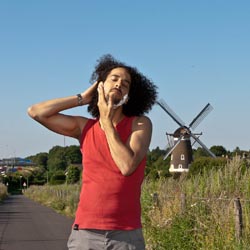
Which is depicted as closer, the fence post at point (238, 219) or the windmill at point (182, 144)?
the fence post at point (238, 219)

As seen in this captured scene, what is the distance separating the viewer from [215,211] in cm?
891

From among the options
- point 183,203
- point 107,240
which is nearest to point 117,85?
point 107,240

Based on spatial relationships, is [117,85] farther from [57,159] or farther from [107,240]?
[57,159]

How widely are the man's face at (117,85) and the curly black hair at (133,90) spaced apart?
5cm

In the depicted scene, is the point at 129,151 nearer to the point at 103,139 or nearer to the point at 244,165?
the point at 103,139

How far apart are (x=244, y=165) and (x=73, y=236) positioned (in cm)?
702

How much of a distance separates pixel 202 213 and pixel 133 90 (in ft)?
21.1

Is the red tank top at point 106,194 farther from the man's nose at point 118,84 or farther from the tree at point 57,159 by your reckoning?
the tree at point 57,159

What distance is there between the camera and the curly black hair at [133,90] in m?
3.36

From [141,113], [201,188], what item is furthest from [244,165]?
[141,113]

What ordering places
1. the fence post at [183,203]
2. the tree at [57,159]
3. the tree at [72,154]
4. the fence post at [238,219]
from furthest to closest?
the tree at [72,154], the tree at [57,159], the fence post at [183,203], the fence post at [238,219]

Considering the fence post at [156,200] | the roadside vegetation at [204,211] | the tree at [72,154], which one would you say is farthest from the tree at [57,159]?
the roadside vegetation at [204,211]

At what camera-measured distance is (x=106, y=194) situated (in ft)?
9.93

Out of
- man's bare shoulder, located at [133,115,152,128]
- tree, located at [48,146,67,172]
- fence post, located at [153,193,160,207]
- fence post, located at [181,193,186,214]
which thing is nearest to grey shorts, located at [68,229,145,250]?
man's bare shoulder, located at [133,115,152,128]
